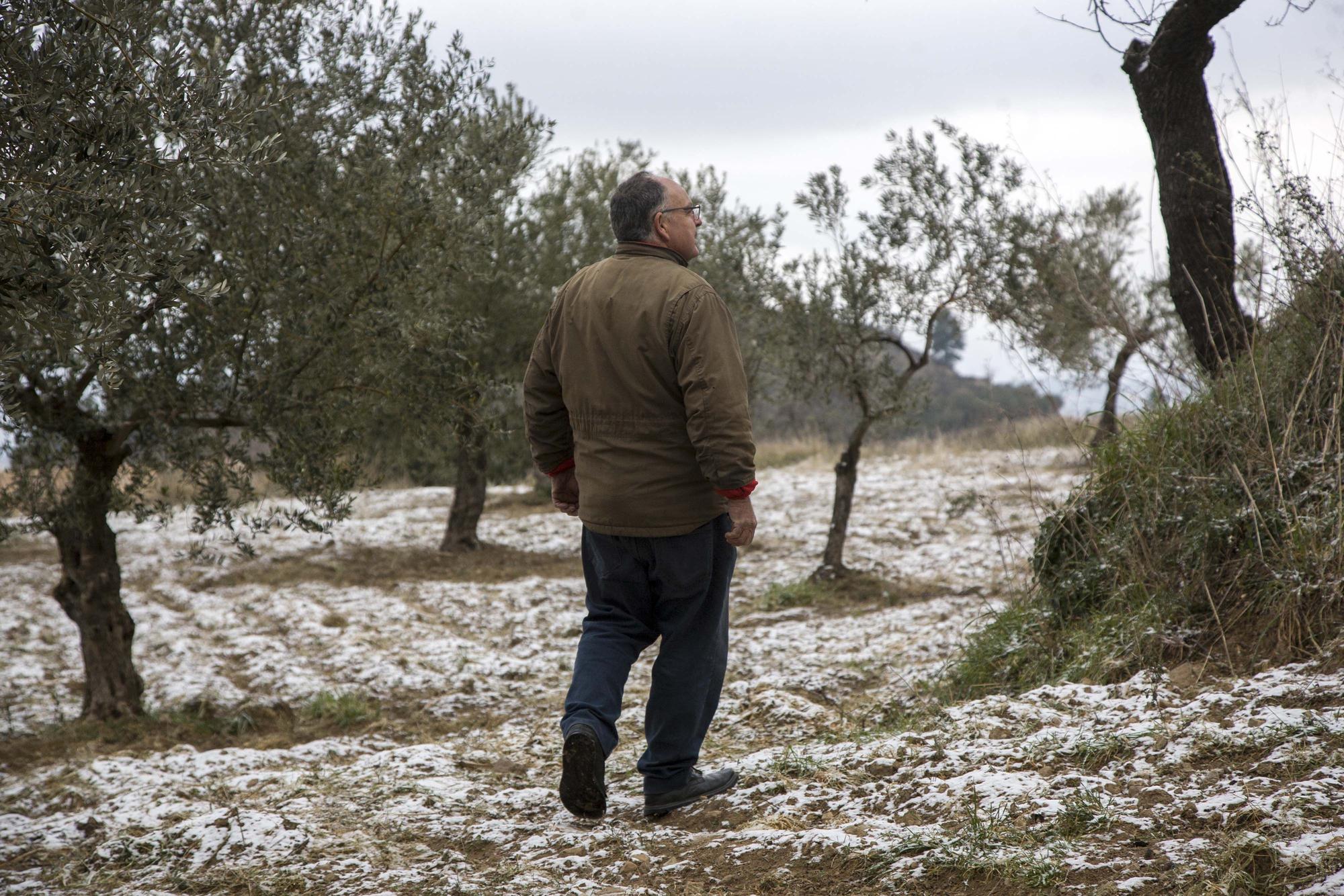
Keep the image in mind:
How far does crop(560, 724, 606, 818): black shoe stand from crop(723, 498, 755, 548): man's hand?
3.13 feet

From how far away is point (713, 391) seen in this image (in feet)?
12.4

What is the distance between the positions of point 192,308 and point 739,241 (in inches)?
334

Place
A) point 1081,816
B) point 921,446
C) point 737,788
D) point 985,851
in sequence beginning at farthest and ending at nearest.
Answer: point 921,446 → point 737,788 → point 1081,816 → point 985,851

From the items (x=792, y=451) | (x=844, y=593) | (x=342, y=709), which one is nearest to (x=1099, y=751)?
(x=342, y=709)

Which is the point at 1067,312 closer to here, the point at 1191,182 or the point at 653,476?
the point at 1191,182

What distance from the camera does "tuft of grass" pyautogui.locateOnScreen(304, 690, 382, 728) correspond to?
675 centimetres

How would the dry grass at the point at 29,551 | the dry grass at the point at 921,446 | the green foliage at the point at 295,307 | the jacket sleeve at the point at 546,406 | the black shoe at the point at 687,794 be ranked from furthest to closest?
the dry grass at the point at 921,446
the dry grass at the point at 29,551
the green foliage at the point at 295,307
the jacket sleeve at the point at 546,406
the black shoe at the point at 687,794

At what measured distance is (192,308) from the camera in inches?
226

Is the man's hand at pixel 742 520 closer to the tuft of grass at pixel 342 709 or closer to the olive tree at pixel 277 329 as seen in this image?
the olive tree at pixel 277 329

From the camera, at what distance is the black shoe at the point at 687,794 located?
4.12m

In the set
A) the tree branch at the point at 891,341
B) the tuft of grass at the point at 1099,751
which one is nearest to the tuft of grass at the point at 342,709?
the tuft of grass at the point at 1099,751

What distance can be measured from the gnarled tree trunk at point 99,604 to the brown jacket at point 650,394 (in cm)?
414

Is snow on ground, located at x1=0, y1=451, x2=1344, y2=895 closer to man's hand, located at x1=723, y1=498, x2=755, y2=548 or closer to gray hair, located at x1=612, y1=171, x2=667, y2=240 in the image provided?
man's hand, located at x1=723, y1=498, x2=755, y2=548

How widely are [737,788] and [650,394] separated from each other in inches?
68.5
